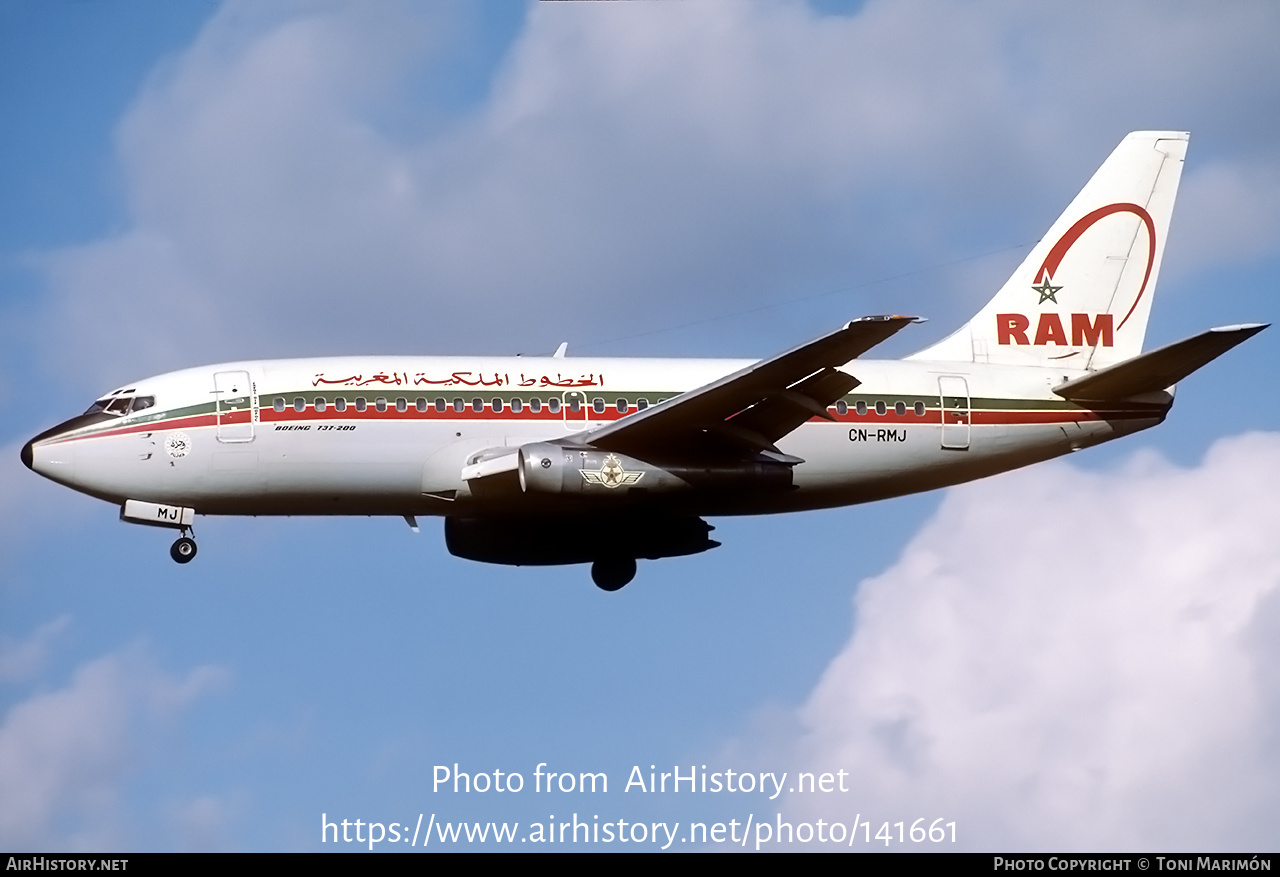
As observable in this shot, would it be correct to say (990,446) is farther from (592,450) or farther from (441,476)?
(441,476)

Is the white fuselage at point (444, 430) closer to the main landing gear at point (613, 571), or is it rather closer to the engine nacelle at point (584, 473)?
the engine nacelle at point (584, 473)

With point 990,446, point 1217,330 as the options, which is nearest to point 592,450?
point 990,446

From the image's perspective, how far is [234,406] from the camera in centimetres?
4806

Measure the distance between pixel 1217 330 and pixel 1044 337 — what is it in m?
7.51

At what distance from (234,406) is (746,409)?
37.7 feet

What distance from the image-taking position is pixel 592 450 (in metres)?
47.3

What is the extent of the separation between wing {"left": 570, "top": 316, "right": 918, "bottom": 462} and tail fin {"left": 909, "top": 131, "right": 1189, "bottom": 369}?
6216mm

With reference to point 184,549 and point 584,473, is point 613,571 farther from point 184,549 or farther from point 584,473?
point 184,549

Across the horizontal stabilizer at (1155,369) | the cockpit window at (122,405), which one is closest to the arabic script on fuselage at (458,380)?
the cockpit window at (122,405)

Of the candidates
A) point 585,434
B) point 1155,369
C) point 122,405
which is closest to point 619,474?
point 585,434

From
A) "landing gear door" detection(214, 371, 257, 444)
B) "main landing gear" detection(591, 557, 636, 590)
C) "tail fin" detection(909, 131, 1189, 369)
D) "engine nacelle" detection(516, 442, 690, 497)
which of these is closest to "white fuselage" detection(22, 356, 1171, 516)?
"landing gear door" detection(214, 371, 257, 444)
